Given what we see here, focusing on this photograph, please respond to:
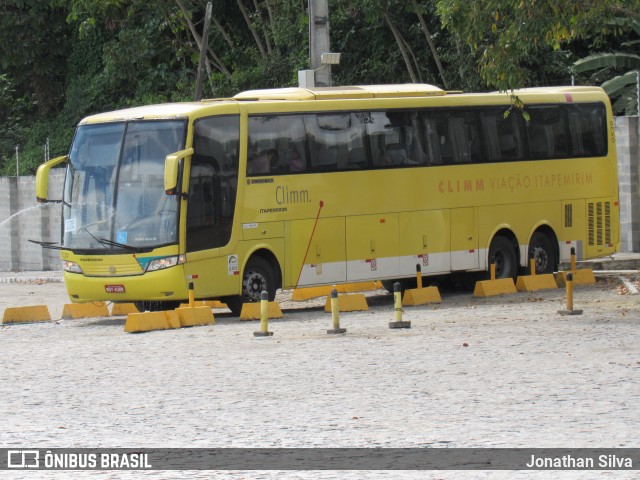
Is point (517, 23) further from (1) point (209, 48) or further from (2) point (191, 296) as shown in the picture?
(1) point (209, 48)

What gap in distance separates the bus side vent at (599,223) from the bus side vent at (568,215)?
1.74ft

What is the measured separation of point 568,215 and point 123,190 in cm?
1012

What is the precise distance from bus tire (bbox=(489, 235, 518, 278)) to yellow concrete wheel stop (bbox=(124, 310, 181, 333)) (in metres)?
8.49

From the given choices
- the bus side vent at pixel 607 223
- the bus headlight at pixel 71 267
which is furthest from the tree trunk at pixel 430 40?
the bus headlight at pixel 71 267

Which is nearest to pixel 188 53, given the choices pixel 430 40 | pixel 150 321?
pixel 430 40

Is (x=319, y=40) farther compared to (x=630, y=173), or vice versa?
(x=630, y=173)

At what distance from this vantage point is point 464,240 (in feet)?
86.7

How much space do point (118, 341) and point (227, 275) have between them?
385cm

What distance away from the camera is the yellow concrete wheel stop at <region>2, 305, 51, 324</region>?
22531 mm

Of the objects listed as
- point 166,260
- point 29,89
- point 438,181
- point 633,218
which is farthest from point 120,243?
point 29,89

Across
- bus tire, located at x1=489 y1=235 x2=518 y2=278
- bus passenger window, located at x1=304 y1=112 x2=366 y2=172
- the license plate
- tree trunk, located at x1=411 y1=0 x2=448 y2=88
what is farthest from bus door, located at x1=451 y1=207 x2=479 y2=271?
tree trunk, located at x1=411 y1=0 x2=448 y2=88

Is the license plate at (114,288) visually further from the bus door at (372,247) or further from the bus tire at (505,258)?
the bus tire at (505,258)

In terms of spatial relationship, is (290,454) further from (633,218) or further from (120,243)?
(633,218)

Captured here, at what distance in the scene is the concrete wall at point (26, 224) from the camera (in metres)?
41.1
